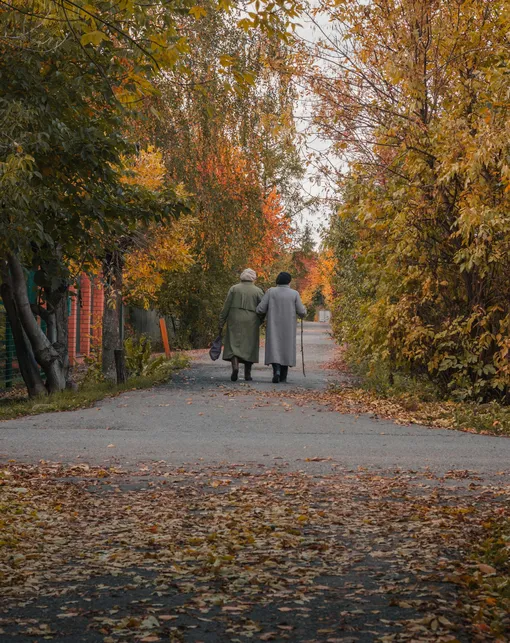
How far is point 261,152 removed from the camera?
803 inches

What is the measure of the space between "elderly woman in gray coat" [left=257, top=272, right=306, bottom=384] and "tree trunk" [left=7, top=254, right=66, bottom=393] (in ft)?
12.0

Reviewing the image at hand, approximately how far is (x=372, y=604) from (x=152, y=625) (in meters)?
1.01

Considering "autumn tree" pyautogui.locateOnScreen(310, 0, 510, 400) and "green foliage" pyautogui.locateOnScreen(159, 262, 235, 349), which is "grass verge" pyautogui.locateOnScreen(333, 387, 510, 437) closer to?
"autumn tree" pyautogui.locateOnScreen(310, 0, 510, 400)

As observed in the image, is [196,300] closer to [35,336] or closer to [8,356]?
[8,356]

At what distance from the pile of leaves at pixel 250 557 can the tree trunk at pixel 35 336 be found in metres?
7.37

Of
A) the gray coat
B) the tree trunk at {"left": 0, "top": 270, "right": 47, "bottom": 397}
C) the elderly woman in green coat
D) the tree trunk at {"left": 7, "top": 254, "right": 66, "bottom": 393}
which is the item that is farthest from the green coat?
the tree trunk at {"left": 0, "top": 270, "right": 47, "bottom": 397}


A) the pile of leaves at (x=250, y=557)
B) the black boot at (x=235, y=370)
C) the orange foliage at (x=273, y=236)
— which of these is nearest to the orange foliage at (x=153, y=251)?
the black boot at (x=235, y=370)

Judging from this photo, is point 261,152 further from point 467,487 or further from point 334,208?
point 467,487

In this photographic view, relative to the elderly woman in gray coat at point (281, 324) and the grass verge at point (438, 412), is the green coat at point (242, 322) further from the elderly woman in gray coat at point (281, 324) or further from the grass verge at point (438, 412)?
the grass verge at point (438, 412)

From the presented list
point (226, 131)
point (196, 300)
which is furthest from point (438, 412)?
point (196, 300)

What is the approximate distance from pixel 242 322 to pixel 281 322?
71 cm

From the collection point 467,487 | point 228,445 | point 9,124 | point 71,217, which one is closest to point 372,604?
point 467,487

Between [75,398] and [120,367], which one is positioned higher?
[120,367]

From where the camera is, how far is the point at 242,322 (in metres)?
17.8
